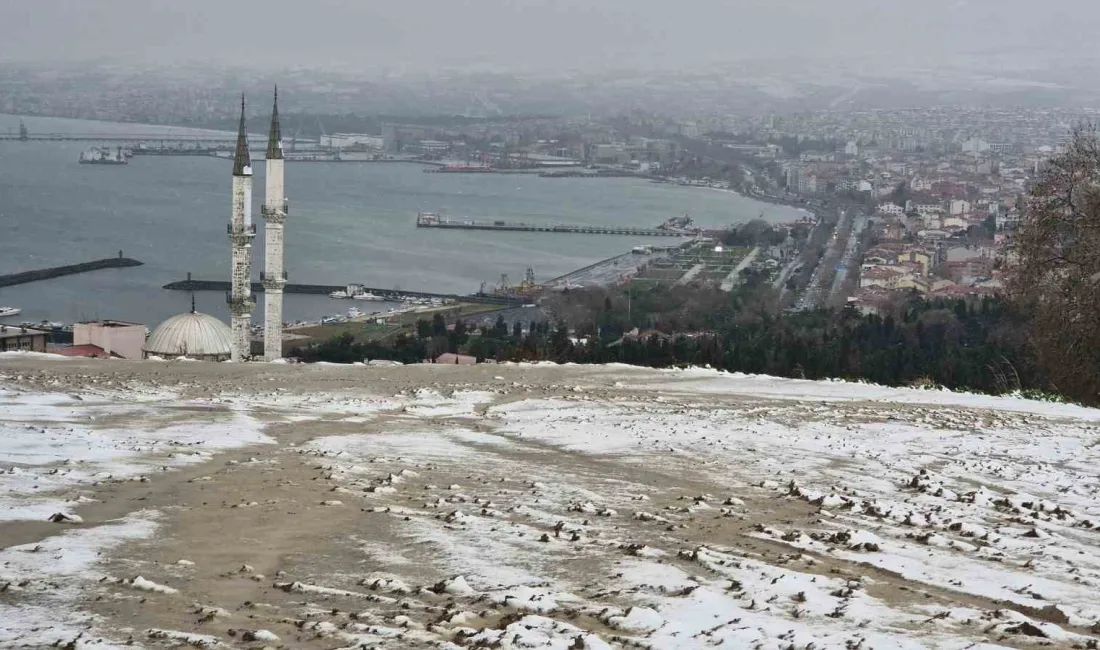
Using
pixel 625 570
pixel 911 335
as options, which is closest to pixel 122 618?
pixel 625 570

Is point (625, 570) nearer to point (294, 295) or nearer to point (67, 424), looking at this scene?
point (67, 424)

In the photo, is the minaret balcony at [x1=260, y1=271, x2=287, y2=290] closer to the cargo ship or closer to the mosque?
the mosque

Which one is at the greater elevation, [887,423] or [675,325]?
[887,423]

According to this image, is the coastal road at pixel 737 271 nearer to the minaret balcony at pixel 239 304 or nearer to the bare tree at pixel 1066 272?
the minaret balcony at pixel 239 304

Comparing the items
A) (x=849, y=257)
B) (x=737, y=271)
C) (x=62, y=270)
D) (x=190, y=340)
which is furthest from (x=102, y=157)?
(x=190, y=340)

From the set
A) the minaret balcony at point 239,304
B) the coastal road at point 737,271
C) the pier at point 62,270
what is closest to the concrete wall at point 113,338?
the minaret balcony at point 239,304

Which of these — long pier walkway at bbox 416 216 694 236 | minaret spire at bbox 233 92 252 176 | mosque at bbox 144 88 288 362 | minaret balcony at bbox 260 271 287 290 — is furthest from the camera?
long pier walkway at bbox 416 216 694 236

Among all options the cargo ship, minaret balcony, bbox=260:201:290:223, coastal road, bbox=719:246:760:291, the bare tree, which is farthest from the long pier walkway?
the bare tree
